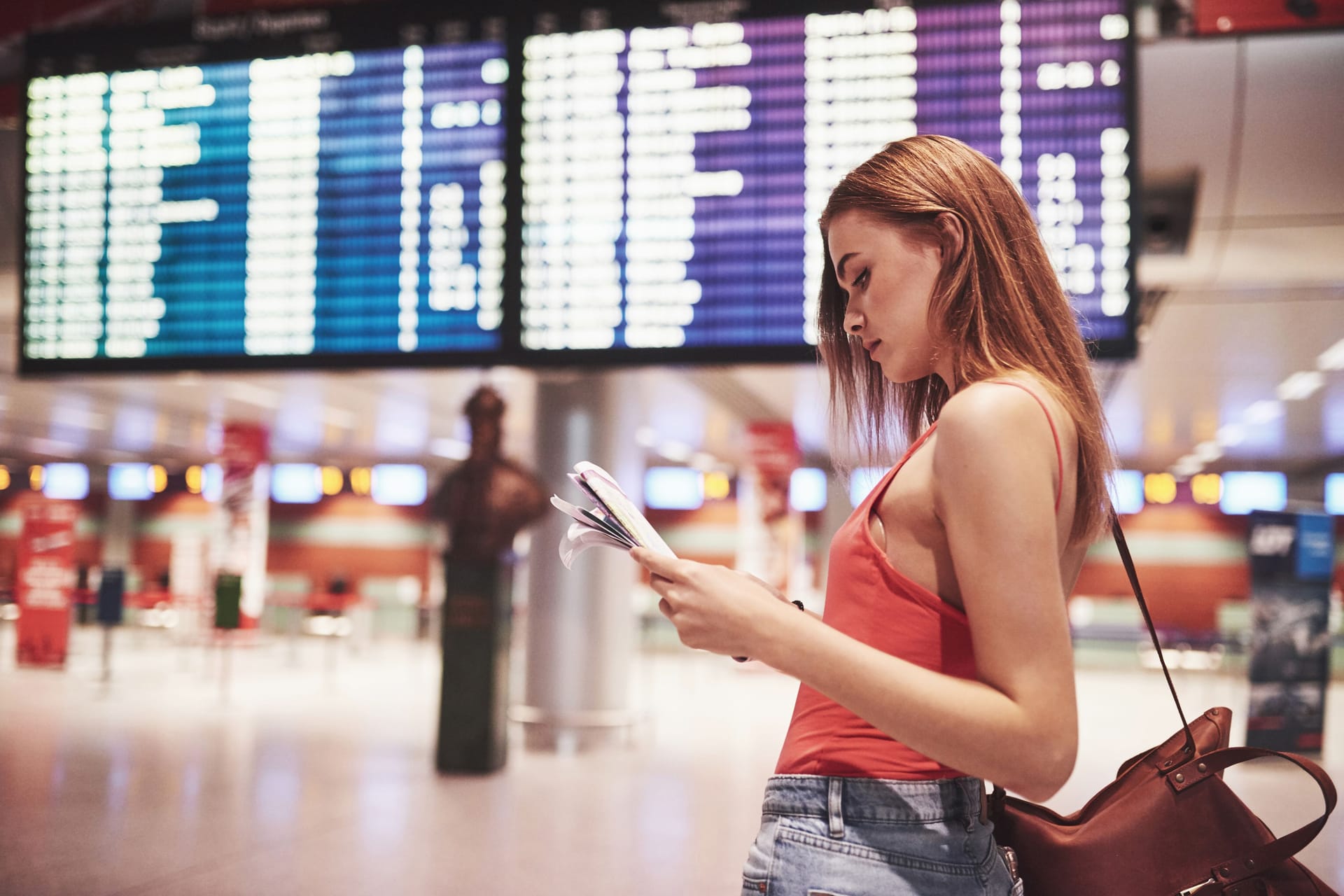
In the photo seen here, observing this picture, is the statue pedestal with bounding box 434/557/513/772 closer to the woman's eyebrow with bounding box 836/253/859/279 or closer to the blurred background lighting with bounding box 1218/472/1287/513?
the woman's eyebrow with bounding box 836/253/859/279

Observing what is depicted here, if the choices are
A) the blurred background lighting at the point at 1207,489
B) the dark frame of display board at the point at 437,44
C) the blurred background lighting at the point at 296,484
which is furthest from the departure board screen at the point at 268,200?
the blurred background lighting at the point at 296,484

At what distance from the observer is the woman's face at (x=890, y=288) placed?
1258 mm

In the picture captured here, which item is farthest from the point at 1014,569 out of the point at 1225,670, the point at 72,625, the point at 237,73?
the point at 72,625

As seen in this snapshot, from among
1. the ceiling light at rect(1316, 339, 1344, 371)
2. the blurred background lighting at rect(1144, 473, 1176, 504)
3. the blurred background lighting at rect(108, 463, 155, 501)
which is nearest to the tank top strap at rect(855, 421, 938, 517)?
the ceiling light at rect(1316, 339, 1344, 371)

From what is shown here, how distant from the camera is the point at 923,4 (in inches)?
152

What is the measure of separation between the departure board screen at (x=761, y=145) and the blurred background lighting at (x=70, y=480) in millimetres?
27210

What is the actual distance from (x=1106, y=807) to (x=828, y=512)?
1954 centimetres

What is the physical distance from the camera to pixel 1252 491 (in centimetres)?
2138

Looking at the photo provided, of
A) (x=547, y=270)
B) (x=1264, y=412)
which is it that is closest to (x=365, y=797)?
(x=547, y=270)

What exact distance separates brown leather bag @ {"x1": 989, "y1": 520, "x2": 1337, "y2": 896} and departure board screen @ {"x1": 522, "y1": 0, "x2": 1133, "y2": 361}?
8.40 ft

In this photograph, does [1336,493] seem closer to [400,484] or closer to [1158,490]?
[1158,490]

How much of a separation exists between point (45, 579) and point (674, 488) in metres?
13.5

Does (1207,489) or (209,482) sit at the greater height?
(1207,489)

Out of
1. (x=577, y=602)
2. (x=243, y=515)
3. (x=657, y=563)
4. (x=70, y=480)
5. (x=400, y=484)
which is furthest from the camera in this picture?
(x=70, y=480)
